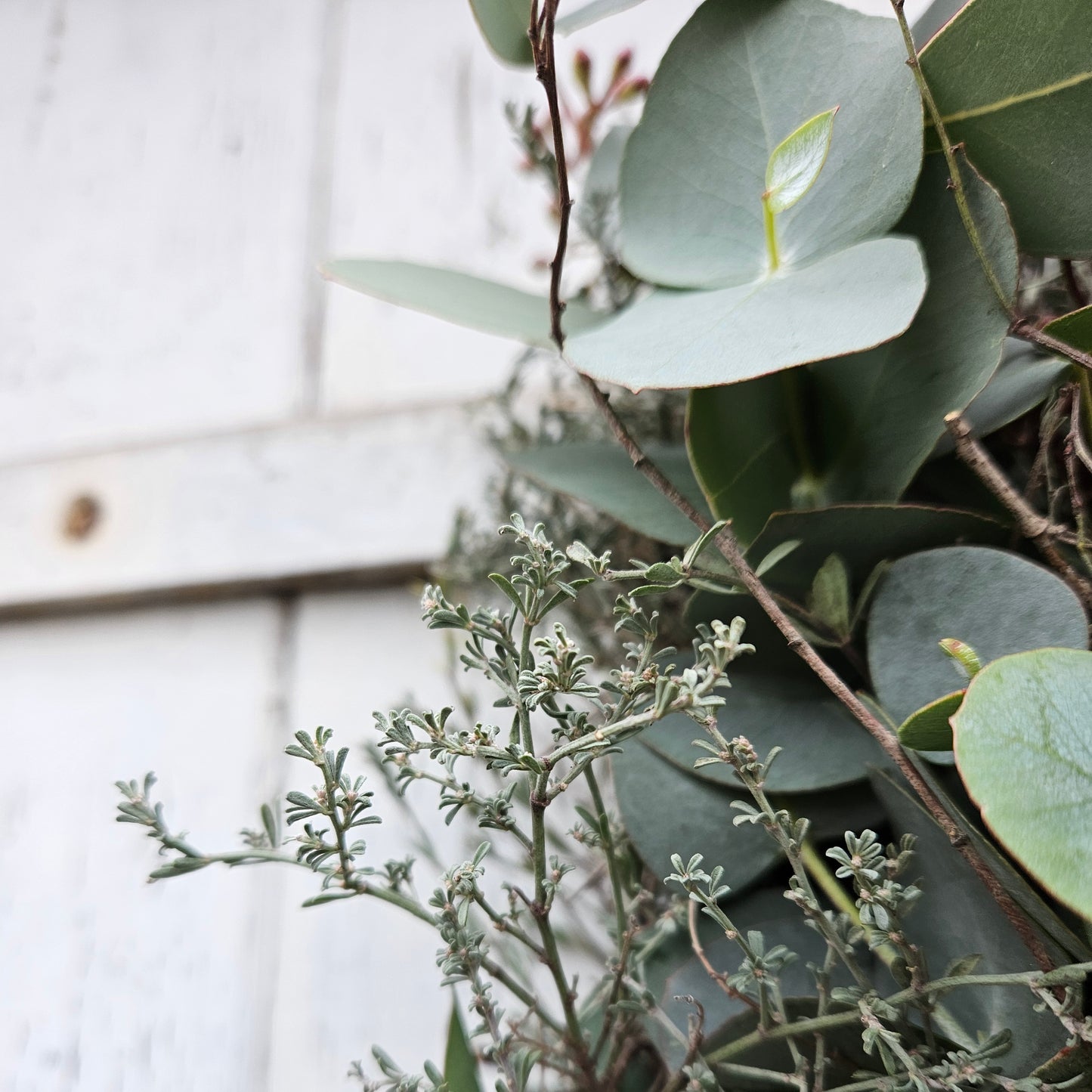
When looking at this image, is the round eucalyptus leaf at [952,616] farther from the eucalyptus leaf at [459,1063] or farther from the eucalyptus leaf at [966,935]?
the eucalyptus leaf at [459,1063]

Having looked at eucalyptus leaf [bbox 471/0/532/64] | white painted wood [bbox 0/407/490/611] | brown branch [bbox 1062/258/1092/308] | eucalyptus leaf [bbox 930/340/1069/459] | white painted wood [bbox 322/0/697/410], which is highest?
white painted wood [bbox 322/0/697/410]

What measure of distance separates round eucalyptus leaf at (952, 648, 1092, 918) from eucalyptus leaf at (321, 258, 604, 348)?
23cm

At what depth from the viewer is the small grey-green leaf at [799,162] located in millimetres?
274

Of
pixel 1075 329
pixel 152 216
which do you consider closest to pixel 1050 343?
pixel 1075 329

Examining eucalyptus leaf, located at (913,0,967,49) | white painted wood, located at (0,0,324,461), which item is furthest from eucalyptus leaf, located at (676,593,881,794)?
white painted wood, located at (0,0,324,461)

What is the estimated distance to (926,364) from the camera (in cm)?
32

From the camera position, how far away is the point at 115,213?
2.59ft

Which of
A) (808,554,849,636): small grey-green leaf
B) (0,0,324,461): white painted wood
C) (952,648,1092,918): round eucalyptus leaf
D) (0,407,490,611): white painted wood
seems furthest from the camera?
(0,0,324,461): white painted wood

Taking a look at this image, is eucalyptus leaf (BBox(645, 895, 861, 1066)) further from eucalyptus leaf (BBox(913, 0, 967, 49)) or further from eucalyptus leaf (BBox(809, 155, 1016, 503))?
eucalyptus leaf (BBox(913, 0, 967, 49))

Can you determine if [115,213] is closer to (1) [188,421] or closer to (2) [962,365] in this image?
(1) [188,421]

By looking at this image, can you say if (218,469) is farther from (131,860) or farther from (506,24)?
(506,24)

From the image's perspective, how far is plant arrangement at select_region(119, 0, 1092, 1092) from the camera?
9.8 inches

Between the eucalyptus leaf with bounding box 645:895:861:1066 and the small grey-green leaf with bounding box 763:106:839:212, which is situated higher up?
the small grey-green leaf with bounding box 763:106:839:212

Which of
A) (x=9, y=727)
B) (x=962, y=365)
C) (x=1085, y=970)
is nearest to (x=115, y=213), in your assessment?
(x=9, y=727)
